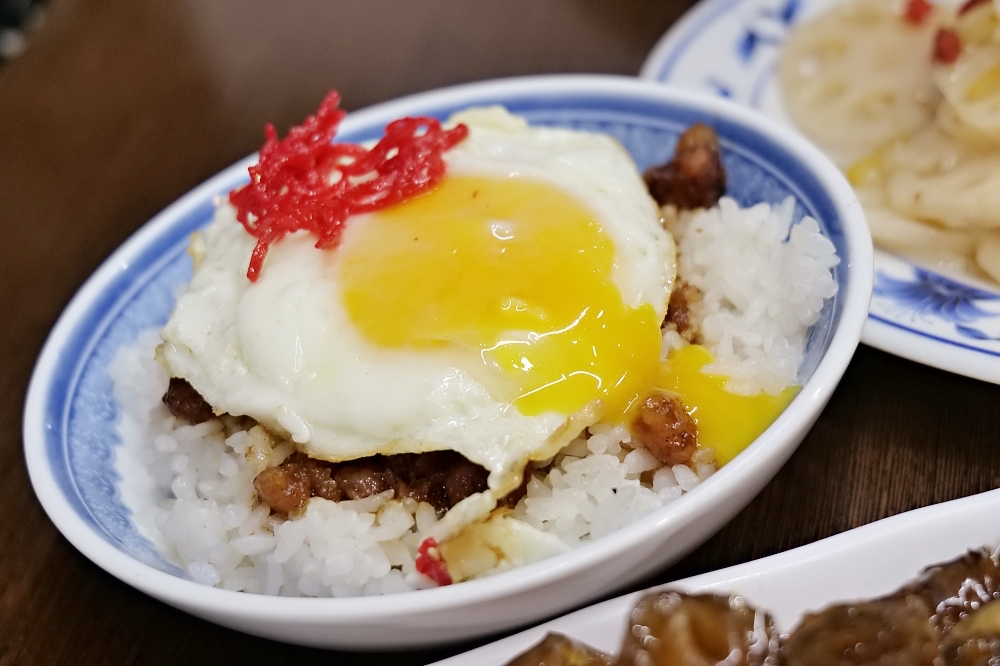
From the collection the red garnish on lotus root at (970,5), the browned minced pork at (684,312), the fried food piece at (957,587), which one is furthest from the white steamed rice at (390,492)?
the red garnish on lotus root at (970,5)

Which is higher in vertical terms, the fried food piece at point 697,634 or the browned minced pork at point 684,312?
the browned minced pork at point 684,312

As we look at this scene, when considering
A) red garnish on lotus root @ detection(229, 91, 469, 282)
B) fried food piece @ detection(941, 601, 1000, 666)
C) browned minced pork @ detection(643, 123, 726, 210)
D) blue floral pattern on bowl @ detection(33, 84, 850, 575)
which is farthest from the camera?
browned minced pork @ detection(643, 123, 726, 210)

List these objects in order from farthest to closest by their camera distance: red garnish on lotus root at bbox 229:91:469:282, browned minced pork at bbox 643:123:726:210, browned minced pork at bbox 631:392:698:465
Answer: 1. browned minced pork at bbox 643:123:726:210
2. red garnish on lotus root at bbox 229:91:469:282
3. browned minced pork at bbox 631:392:698:465

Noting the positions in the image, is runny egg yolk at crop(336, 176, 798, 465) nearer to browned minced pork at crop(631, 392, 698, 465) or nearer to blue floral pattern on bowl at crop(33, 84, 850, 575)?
browned minced pork at crop(631, 392, 698, 465)

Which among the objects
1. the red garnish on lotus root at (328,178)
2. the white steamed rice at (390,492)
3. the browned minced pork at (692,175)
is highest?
the red garnish on lotus root at (328,178)

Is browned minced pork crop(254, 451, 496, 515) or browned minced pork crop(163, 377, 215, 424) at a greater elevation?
browned minced pork crop(163, 377, 215, 424)

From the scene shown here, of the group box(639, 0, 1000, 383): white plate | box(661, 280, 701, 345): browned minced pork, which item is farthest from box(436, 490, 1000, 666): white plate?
box(661, 280, 701, 345): browned minced pork

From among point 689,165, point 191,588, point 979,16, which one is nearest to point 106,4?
point 689,165

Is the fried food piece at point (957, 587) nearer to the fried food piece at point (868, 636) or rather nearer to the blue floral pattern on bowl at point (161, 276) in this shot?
the fried food piece at point (868, 636)
